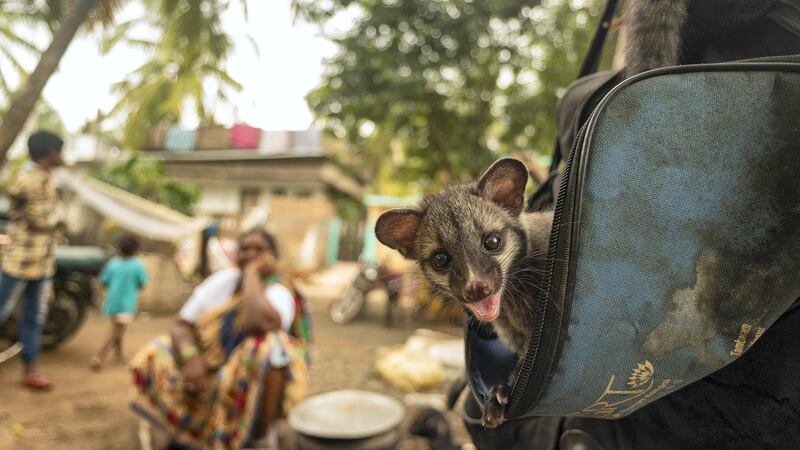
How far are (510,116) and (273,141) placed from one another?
12.2 metres

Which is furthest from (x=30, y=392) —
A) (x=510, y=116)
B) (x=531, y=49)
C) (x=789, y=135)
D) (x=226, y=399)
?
(x=531, y=49)

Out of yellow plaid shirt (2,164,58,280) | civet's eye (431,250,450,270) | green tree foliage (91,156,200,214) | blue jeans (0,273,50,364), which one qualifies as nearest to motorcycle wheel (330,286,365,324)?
green tree foliage (91,156,200,214)

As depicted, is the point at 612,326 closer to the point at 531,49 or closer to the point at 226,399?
the point at 226,399

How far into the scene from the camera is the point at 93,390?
5.35 meters

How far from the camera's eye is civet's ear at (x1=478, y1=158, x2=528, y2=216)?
149 centimetres

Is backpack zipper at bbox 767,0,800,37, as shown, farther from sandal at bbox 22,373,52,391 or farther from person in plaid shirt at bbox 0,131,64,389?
sandal at bbox 22,373,52,391

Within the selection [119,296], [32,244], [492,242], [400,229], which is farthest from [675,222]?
[119,296]

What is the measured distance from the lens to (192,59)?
8.72 metres

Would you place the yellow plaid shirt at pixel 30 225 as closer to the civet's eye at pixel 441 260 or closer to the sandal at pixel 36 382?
the sandal at pixel 36 382

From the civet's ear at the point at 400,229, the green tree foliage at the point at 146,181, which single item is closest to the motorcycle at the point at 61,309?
the green tree foliage at the point at 146,181

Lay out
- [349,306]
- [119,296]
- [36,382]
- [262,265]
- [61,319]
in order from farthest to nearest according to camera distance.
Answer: [349,306] → [61,319] → [119,296] → [36,382] → [262,265]

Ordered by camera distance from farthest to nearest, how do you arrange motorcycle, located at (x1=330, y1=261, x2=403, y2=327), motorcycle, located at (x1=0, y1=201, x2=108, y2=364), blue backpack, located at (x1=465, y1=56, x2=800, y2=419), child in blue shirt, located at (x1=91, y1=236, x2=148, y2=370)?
motorcycle, located at (x1=330, y1=261, x2=403, y2=327) < child in blue shirt, located at (x1=91, y1=236, x2=148, y2=370) < motorcycle, located at (x1=0, y1=201, x2=108, y2=364) < blue backpack, located at (x1=465, y1=56, x2=800, y2=419)

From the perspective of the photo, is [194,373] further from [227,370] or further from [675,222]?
[675,222]

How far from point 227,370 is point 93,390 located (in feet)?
9.30
